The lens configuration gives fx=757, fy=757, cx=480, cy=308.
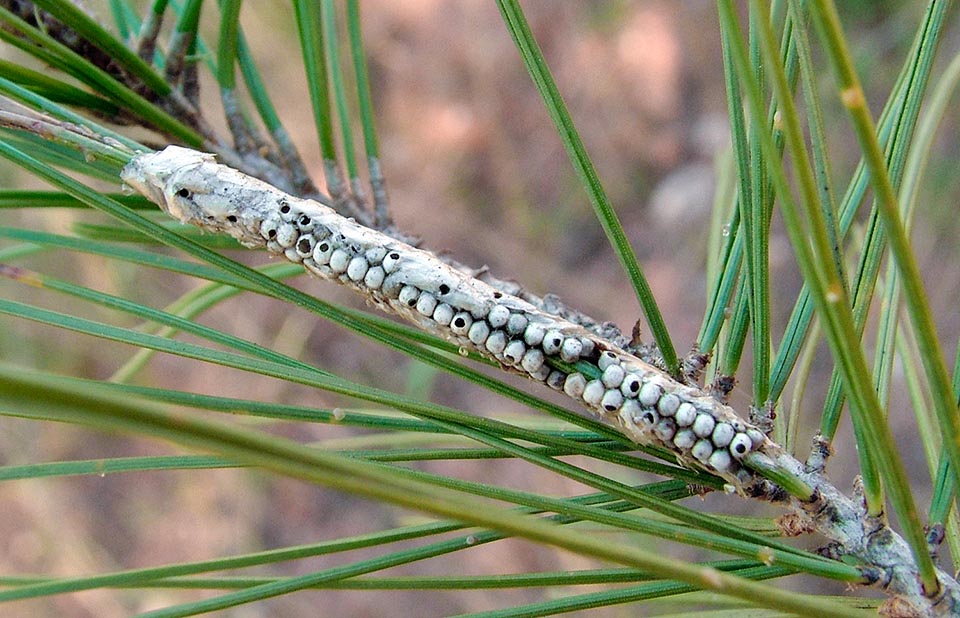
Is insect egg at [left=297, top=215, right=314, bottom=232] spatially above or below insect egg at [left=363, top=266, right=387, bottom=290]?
above

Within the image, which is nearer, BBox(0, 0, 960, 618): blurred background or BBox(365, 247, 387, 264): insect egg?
BBox(365, 247, 387, 264): insect egg

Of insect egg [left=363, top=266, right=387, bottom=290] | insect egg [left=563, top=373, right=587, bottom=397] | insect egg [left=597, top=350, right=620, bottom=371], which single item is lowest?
insect egg [left=563, top=373, right=587, bottom=397]

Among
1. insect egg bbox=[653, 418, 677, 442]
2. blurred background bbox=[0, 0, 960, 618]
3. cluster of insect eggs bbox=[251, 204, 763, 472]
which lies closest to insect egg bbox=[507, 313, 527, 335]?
cluster of insect eggs bbox=[251, 204, 763, 472]

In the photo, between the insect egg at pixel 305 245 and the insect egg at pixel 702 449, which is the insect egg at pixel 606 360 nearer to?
the insect egg at pixel 702 449

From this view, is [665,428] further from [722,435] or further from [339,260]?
[339,260]

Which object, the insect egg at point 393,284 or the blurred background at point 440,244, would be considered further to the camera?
the blurred background at point 440,244

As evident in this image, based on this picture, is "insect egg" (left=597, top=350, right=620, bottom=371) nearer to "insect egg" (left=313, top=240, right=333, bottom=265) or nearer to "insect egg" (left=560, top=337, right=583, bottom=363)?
"insect egg" (left=560, top=337, right=583, bottom=363)

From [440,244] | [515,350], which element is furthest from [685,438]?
[440,244]

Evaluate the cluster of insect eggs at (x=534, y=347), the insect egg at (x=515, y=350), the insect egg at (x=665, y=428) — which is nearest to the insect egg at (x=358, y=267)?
the cluster of insect eggs at (x=534, y=347)
